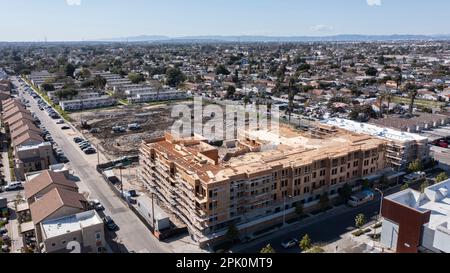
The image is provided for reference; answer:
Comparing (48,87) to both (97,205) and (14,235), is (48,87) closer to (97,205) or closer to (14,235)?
(97,205)

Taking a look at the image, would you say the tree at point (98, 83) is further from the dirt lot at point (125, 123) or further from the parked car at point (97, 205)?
the parked car at point (97, 205)

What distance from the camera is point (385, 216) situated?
68.9 ft

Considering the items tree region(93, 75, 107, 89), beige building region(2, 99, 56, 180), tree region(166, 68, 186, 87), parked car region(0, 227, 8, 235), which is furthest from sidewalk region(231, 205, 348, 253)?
tree region(93, 75, 107, 89)


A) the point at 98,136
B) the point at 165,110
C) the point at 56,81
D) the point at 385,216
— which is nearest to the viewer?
the point at 385,216

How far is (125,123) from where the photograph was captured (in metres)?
54.3

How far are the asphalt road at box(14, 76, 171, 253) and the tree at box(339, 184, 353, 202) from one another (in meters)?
14.4

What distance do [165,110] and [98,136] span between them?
17.3 m

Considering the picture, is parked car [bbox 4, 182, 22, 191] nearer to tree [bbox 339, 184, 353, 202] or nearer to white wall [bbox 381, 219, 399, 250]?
tree [bbox 339, 184, 353, 202]

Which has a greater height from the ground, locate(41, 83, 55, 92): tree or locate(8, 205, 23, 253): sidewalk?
locate(41, 83, 55, 92): tree

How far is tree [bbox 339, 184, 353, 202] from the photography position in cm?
2816

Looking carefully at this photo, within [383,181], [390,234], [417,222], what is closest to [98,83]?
[383,181]
